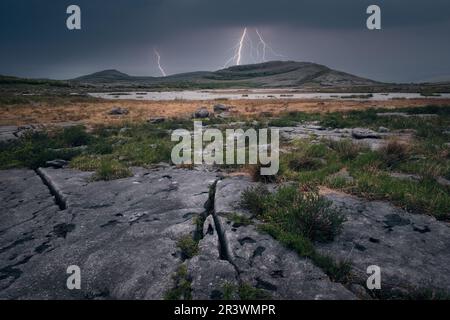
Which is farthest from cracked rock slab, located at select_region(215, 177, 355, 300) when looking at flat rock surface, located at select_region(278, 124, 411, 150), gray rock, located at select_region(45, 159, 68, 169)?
flat rock surface, located at select_region(278, 124, 411, 150)

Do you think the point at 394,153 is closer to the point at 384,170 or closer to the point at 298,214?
the point at 384,170

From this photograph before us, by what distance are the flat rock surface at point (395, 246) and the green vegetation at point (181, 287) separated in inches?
88.3

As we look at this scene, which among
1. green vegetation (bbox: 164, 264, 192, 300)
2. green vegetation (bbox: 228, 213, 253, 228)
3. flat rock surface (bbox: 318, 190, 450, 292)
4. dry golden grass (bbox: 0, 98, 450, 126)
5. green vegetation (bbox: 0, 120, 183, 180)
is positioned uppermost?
dry golden grass (bbox: 0, 98, 450, 126)

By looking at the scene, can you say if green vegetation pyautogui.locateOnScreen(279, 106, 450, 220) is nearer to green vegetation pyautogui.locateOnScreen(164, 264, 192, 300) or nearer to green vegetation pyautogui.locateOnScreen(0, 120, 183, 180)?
green vegetation pyautogui.locateOnScreen(164, 264, 192, 300)

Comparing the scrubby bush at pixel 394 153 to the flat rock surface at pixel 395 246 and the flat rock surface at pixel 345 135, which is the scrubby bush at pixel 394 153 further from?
the flat rock surface at pixel 395 246

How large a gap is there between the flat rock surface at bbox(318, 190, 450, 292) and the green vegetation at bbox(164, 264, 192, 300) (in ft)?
7.36

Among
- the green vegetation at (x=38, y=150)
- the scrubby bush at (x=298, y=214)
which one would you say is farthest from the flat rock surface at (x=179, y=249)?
the green vegetation at (x=38, y=150)

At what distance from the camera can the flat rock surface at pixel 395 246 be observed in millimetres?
4223

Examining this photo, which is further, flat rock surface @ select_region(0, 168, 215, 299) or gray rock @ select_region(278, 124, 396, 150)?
gray rock @ select_region(278, 124, 396, 150)

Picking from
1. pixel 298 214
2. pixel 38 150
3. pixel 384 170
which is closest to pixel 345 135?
pixel 384 170

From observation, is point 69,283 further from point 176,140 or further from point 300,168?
point 176,140

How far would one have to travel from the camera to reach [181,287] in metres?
4.08

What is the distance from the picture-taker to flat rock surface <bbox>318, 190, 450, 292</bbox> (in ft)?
13.9
